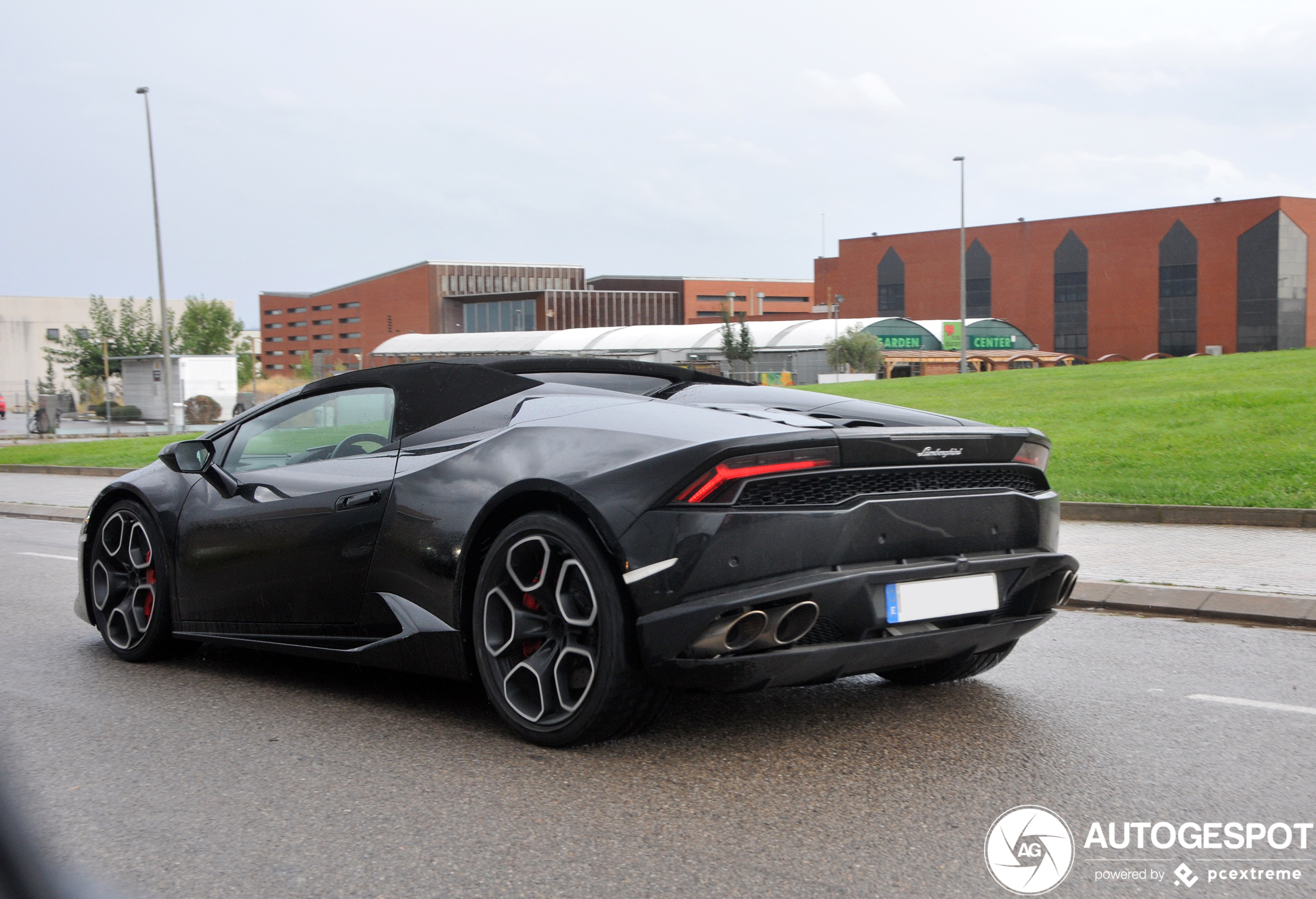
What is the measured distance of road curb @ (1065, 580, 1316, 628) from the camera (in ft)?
20.7

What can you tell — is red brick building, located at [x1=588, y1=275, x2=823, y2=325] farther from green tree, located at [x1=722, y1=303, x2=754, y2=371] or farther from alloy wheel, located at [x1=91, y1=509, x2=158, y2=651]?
alloy wheel, located at [x1=91, y1=509, x2=158, y2=651]

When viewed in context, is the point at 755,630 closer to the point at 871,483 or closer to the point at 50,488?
the point at 871,483

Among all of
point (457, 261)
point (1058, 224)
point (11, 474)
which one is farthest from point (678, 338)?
point (11, 474)

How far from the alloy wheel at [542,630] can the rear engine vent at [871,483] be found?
61 cm

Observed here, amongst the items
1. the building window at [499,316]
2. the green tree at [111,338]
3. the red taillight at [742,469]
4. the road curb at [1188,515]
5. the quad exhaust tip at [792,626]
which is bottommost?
the road curb at [1188,515]

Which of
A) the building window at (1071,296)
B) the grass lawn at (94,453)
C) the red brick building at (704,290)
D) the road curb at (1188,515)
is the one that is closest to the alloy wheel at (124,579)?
the road curb at (1188,515)

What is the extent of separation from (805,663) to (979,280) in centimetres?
8105

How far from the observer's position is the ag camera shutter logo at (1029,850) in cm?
288

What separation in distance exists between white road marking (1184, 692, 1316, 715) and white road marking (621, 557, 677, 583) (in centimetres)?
233

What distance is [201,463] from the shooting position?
17.7 feet

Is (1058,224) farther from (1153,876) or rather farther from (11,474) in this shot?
(1153,876)

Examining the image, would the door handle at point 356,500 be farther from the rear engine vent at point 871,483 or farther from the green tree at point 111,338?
the green tree at point 111,338

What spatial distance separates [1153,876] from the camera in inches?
114

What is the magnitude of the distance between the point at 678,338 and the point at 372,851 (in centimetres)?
7191
